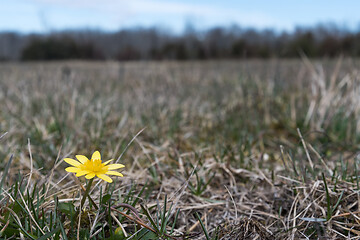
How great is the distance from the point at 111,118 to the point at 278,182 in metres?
1.51

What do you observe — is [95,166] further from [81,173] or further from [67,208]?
[67,208]

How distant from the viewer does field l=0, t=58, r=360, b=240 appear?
3.59ft

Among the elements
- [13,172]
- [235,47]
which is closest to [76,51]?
[235,47]

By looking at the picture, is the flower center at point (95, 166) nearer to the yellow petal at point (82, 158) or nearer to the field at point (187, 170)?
the yellow petal at point (82, 158)

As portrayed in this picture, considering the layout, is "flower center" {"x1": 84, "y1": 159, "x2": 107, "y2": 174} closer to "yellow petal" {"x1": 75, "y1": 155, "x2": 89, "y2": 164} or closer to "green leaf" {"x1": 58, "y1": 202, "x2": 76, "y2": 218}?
"yellow petal" {"x1": 75, "y1": 155, "x2": 89, "y2": 164}

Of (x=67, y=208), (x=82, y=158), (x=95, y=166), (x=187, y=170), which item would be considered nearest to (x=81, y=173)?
(x=95, y=166)

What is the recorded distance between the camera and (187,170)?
1.63 m

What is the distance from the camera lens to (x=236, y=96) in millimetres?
3406

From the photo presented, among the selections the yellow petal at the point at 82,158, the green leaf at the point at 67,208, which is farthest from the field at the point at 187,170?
the yellow petal at the point at 82,158

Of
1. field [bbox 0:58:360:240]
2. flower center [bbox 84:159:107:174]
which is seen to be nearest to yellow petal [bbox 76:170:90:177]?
flower center [bbox 84:159:107:174]

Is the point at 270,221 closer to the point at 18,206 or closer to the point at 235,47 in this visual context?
the point at 18,206

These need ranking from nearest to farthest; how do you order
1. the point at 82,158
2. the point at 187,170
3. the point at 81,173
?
the point at 81,173 → the point at 82,158 → the point at 187,170

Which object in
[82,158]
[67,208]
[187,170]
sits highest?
[82,158]

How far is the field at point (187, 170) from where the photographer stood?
1095 mm
